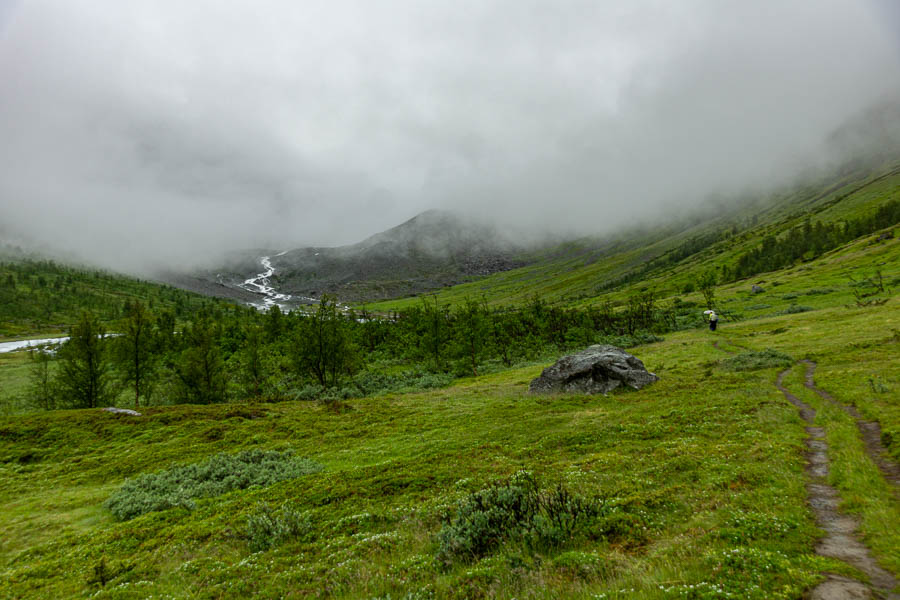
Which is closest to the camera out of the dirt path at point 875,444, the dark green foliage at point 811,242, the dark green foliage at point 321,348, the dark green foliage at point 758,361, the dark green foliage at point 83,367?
the dirt path at point 875,444

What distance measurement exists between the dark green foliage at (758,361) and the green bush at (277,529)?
3920 cm

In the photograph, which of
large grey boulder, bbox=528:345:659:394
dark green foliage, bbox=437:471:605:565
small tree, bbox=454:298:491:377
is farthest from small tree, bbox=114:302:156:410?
dark green foliage, bbox=437:471:605:565

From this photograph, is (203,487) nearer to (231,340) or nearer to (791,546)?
(791,546)

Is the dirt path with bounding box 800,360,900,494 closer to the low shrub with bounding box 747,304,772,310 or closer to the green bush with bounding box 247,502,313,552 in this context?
the green bush with bounding box 247,502,313,552

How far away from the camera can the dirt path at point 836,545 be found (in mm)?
6414

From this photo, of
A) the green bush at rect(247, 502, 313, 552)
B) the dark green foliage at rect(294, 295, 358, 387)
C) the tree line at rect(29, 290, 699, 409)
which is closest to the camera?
the green bush at rect(247, 502, 313, 552)

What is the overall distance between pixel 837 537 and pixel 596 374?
26945mm

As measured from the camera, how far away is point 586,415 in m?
25.9

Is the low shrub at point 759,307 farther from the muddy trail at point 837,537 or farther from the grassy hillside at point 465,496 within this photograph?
the muddy trail at point 837,537

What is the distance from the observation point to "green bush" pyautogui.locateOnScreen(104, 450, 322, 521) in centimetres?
1703

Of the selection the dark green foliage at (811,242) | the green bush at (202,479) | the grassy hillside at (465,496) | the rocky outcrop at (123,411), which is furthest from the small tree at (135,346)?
the dark green foliage at (811,242)

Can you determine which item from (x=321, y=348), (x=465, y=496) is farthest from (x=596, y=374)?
(x=321, y=348)

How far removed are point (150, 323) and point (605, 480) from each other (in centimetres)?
5976

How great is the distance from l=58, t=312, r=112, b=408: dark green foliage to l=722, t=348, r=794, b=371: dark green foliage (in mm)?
70977
